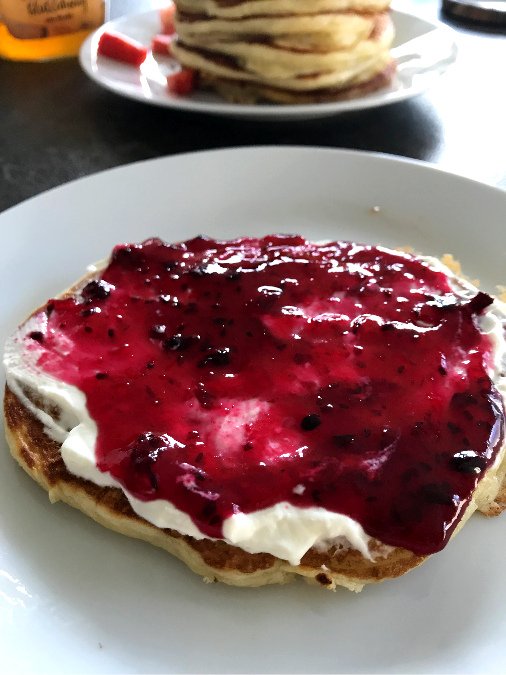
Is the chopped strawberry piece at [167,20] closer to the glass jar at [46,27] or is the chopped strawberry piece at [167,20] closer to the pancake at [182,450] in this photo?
the glass jar at [46,27]

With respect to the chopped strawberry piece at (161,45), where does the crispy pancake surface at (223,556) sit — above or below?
below

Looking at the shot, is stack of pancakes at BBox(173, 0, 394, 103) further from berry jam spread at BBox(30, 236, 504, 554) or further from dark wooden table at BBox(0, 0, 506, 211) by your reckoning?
berry jam spread at BBox(30, 236, 504, 554)

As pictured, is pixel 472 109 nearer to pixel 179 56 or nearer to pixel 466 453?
pixel 179 56

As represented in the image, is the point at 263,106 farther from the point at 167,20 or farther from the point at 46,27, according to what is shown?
the point at 46,27

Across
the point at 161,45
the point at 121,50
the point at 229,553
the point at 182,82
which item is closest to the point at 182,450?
the point at 229,553

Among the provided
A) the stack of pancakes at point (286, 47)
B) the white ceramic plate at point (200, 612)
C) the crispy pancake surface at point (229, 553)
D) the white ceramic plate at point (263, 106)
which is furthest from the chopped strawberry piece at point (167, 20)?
the crispy pancake surface at point (229, 553)
